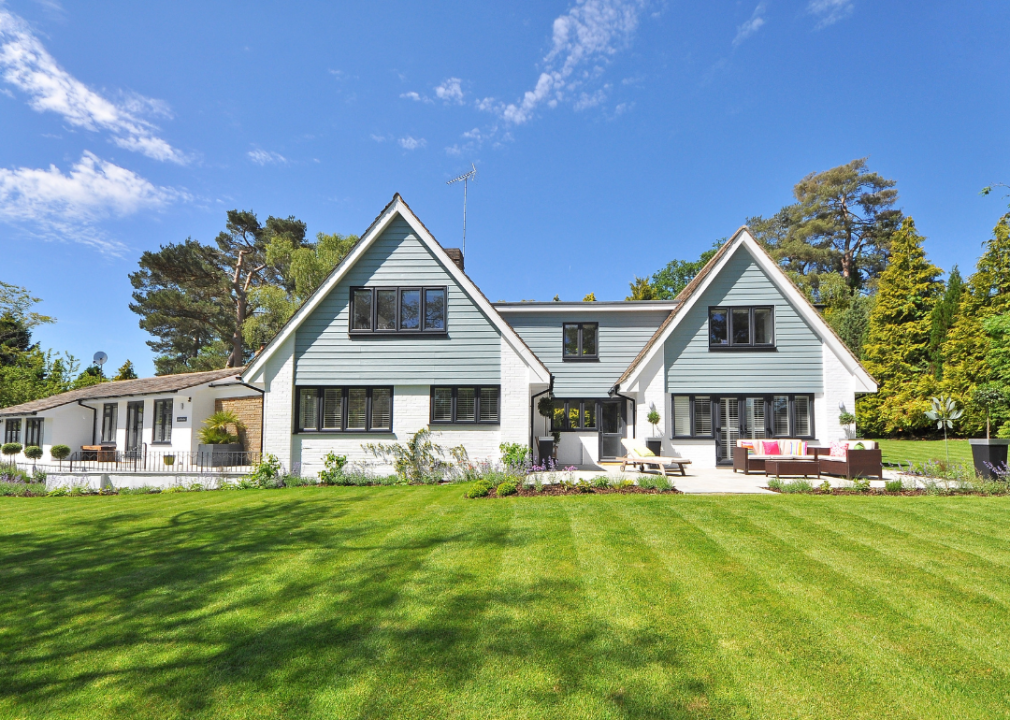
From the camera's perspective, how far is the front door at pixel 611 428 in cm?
1853

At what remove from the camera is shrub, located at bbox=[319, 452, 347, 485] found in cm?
1435

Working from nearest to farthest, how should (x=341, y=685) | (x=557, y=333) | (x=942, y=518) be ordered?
(x=341, y=685), (x=942, y=518), (x=557, y=333)

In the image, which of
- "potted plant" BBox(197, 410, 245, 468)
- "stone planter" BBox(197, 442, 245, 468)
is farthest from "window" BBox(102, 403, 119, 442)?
"stone planter" BBox(197, 442, 245, 468)

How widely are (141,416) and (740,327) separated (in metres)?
27.4

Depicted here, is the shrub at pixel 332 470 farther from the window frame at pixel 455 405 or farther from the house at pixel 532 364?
the window frame at pixel 455 405

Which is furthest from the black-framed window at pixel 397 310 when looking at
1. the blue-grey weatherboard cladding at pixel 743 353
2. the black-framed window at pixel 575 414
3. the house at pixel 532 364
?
the blue-grey weatherboard cladding at pixel 743 353

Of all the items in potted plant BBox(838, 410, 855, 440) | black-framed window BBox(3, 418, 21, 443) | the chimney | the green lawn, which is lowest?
the green lawn

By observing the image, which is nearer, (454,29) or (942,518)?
(942,518)

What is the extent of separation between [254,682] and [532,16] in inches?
630

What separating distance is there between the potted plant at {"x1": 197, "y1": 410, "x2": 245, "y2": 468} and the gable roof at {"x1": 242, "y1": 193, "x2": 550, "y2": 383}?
636 centimetres

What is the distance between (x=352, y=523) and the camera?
8547mm

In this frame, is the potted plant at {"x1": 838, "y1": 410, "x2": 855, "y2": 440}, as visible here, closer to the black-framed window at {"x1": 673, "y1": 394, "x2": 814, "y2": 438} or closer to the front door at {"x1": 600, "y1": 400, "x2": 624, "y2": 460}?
the black-framed window at {"x1": 673, "y1": 394, "x2": 814, "y2": 438}

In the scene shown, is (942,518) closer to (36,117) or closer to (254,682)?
(254,682)

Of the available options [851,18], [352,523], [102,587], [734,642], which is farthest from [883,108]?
[102,587]
